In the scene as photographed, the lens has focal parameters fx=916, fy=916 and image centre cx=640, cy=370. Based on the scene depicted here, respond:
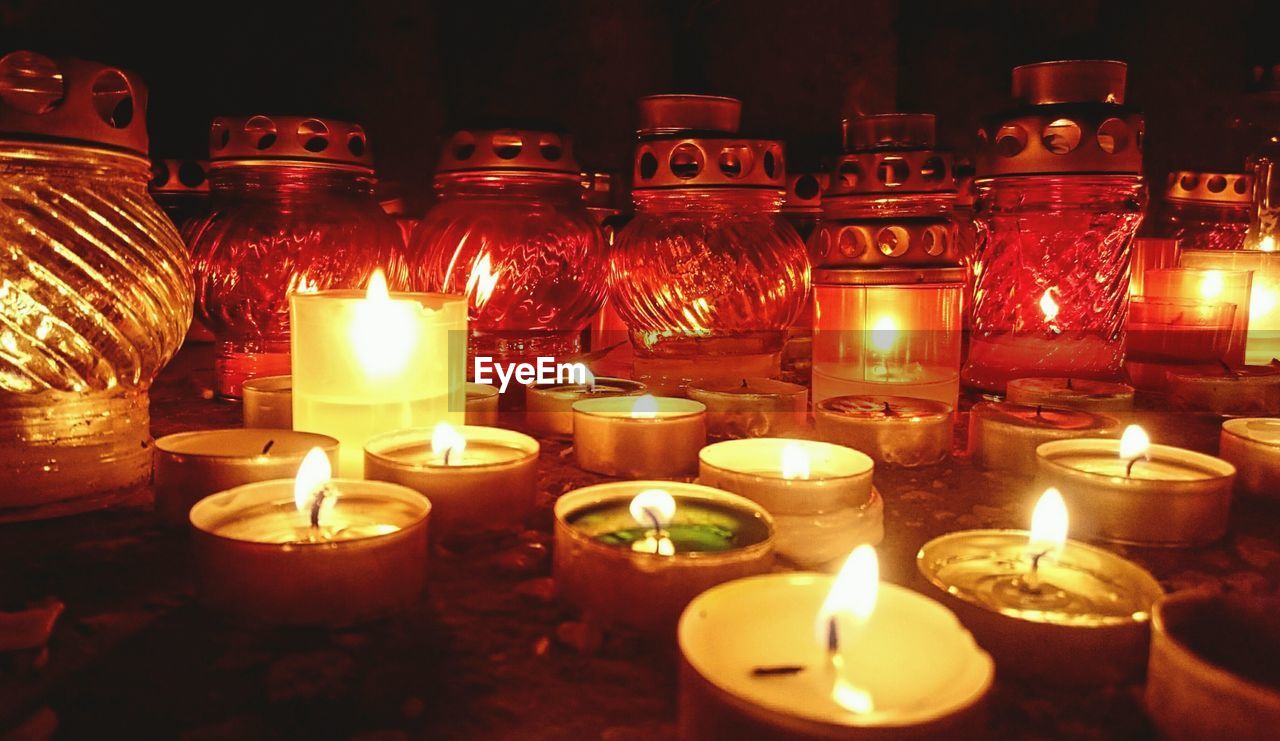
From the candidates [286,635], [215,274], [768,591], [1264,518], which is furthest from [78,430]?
[1264,518]

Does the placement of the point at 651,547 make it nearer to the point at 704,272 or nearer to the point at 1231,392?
the point at 704,272

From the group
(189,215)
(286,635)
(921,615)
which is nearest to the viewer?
(921,615)

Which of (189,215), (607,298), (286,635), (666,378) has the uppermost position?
(189,215)

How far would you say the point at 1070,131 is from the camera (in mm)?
1411

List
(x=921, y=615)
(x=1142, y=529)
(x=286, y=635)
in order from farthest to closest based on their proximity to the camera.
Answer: (x=1142, y=529), (x=286, y=635), (x=921, y=615)

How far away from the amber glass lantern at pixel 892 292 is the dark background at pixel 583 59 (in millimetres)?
631

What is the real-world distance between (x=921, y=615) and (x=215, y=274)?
133 centimetres

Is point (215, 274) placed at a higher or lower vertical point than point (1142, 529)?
higher

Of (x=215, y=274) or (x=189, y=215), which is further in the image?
(x=189, y=215)

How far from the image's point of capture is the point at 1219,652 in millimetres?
570

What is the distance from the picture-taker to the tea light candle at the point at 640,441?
1.07 m

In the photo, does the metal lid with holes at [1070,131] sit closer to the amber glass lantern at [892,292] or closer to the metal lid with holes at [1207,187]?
the amber glass lantern at [892,292]

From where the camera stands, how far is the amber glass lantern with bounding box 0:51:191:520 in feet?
2.98

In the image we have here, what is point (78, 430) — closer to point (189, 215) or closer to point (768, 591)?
point (768, 591)
